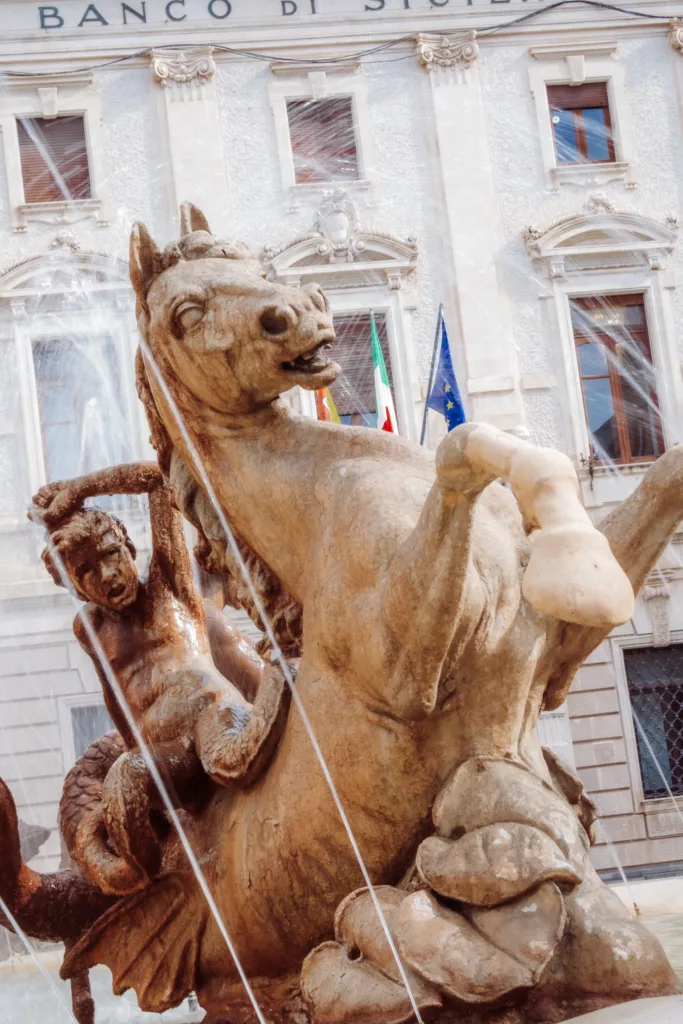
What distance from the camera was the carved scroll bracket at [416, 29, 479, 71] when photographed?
17672 mm

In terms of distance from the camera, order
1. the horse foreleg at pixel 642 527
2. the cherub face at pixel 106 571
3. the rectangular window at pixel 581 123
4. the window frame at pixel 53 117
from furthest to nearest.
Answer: the rectangular window at pixel 581 123, the window frame at pixel 53 117, the cherub face at pixel 106 571, the horse foreleg at pixel 642 527

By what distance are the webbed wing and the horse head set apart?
0.90 m

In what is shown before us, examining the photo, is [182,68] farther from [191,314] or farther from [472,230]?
[191,314]

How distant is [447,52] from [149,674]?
51.4 feet

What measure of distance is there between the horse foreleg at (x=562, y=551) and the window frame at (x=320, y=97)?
15.2 metres

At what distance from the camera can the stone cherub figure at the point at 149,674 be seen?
107 inches

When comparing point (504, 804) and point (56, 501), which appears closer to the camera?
point (504, 804)

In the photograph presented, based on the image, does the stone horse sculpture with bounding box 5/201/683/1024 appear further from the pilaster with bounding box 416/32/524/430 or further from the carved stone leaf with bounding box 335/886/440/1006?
the pilaster with bounding box 416/32/524/430

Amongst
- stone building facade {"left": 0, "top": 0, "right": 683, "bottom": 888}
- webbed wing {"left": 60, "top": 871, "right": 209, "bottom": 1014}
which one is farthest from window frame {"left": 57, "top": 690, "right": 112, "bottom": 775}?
webbed wing {"left": 60, "top": 871, "right": 209, "bottom": 1014}

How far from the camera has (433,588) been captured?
2273mm

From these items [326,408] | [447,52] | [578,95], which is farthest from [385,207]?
[326,408]

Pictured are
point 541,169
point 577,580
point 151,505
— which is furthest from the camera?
point 541,169

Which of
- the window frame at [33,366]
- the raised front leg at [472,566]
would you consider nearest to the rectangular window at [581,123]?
the window frame at [33,366]

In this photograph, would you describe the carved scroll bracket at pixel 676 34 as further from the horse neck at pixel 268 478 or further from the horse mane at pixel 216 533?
the horse neck at pixel 268 478
